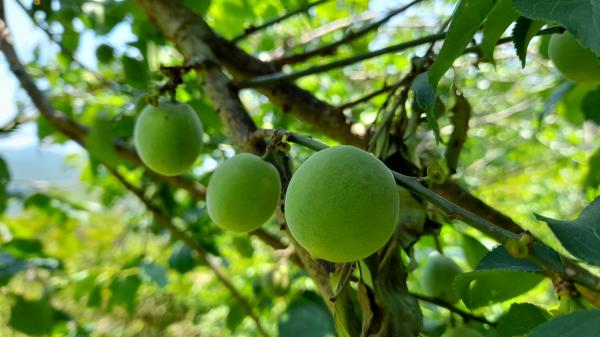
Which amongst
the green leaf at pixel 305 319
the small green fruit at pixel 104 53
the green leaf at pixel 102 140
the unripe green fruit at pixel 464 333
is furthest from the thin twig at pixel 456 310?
the small green fruit at pixel 104 53

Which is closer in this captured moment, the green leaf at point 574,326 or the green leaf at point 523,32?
the green leaf at point 574,326

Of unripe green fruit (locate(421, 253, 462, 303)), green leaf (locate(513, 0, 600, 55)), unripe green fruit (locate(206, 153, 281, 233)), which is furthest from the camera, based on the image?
unripe green fruit (locate(421, 253, 462, 303))

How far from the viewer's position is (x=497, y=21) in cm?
88

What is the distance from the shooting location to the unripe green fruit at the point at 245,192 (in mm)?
1123

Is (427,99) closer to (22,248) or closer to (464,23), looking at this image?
(464,23)

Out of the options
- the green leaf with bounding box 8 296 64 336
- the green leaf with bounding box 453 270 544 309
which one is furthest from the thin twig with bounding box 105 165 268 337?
the green leaf with bounding box 453 270 544 309

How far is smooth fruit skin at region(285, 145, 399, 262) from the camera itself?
82 cm

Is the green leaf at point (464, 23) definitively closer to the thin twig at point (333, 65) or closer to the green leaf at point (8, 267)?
the thin twig at point (333, 65)

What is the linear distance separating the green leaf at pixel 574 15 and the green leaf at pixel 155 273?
1743mm

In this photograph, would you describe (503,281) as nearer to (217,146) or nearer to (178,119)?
(178,119)

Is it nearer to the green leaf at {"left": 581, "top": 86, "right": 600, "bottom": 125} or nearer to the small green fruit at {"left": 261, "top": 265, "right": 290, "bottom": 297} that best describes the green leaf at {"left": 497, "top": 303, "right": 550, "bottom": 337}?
the green leaf at {"left": 581, "top": 86, "right": 600, "bottom": 125}

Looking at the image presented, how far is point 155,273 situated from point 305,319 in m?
0.72

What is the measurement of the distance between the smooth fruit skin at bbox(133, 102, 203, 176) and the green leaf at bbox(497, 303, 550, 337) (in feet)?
2.87

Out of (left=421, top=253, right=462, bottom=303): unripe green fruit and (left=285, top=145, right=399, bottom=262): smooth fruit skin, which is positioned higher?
(left=285, top=145, right=399, bottom=262): smooth fruit skin
